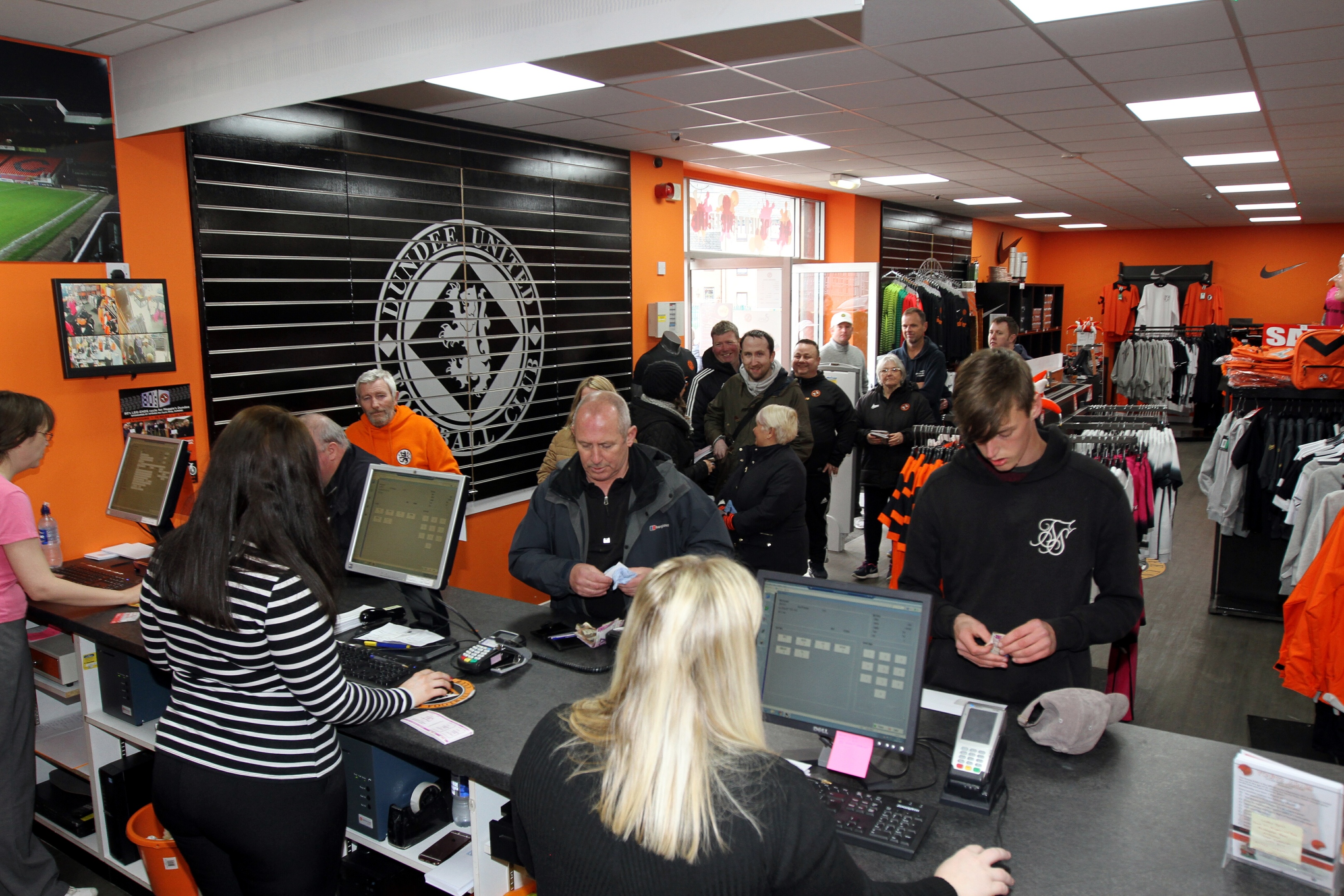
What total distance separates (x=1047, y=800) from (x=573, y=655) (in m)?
1.31

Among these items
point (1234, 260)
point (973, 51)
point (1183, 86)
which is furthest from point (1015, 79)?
point (1234, 260)

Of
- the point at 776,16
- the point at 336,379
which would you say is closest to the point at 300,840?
the point at 776,16

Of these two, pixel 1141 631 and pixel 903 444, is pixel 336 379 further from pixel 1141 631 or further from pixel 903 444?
pixel 1141 631

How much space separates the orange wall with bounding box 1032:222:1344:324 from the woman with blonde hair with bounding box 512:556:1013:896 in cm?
1563

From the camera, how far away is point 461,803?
2.35m

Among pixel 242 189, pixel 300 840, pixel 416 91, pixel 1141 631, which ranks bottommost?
pixel 1141 631

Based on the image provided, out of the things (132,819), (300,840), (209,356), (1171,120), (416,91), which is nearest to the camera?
(300,840)

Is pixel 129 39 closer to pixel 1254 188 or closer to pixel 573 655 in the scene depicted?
pixel 573 655

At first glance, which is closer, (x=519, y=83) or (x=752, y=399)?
(x=519, y=83)

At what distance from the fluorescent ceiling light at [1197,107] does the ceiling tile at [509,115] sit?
3.47 m

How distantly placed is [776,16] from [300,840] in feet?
7.27

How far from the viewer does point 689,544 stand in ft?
8.94

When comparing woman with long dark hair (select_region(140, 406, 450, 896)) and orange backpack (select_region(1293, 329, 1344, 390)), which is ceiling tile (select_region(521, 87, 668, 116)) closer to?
woman with long dark hair (select_region(140, 406, 450, 896))

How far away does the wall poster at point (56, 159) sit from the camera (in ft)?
10.9
